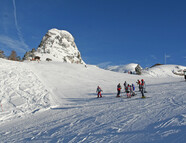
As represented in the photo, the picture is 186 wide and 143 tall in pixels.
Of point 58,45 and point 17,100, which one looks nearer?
point 17,100

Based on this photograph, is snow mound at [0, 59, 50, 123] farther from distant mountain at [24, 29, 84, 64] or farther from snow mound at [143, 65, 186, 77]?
distant mountain at [24, 29, 84, 64]

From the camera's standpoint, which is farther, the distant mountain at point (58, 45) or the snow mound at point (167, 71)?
the distant mountain at point (58, 45)

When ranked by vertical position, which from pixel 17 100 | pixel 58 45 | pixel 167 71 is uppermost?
pixel 58 45

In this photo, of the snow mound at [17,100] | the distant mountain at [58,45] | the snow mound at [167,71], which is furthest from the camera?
the distant mountain at [58,45]

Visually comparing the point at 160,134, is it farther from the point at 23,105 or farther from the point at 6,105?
the point at 6,105

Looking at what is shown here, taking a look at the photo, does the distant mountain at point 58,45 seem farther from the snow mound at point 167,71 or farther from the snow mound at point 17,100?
the snow mound at point 17,100

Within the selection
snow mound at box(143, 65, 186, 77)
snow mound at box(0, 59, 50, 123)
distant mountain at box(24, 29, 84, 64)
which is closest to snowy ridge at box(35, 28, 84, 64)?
distant mountain at box(24, 29, 84, 64)

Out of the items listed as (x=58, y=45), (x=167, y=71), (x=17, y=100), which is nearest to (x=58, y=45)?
(x=58, y=45)

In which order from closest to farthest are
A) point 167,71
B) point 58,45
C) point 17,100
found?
1. point 17,100
2. point 167,71
3. point 58,45

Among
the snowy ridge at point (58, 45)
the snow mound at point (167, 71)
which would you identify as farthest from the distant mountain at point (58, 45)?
the snow mound at point (167, 71)

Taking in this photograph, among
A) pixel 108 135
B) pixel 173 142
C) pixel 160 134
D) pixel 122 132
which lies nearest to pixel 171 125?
pixel 160 134

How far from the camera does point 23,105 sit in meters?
11.8

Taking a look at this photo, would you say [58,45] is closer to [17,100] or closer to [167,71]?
[167,71]

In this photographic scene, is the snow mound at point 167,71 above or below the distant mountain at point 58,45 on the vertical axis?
below
